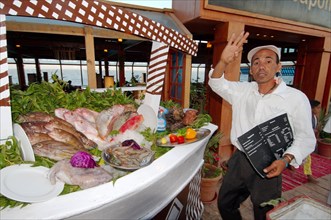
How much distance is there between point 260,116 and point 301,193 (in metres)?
3.08

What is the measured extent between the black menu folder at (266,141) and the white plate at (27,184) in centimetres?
177

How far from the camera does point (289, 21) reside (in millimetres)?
5066

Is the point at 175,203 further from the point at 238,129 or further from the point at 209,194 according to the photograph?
the point at 209,194

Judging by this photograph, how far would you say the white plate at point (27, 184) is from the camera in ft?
3.76

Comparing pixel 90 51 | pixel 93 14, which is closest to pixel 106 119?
pixel 93 14

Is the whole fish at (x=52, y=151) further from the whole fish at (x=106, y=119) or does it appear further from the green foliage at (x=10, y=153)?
the whole fish at (x=106, y=119)

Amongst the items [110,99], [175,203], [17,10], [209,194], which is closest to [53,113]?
[110,99]

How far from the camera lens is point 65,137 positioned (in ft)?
5.73

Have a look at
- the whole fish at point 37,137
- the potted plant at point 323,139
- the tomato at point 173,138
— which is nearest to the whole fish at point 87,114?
the whole fish at point 37,137

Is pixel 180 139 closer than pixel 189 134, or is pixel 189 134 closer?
pixel 180 139

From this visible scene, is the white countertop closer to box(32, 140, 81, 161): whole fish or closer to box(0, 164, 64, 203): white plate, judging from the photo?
box(0, 164, 64, 203): white plate

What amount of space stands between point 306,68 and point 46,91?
8056mm

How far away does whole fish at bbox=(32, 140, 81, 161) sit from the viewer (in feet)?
5.09

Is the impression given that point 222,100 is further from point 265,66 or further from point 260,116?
point 265,66
